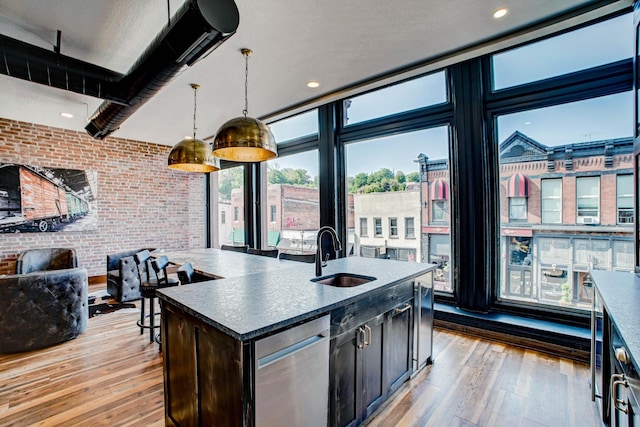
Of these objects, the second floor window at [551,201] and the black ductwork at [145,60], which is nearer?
the black ductwork at [145,60]

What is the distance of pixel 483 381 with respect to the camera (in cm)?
235

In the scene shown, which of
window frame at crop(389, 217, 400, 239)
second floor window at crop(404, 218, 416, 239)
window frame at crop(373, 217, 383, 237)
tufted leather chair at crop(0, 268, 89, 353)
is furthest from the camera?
window frame at crop(373, 217, 383, 237)

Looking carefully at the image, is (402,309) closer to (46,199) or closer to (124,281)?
(124,281)

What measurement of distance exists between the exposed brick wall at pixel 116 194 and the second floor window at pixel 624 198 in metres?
7.20

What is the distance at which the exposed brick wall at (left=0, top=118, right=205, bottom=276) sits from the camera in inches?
202

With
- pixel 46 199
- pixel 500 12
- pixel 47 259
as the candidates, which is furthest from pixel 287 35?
pixel 46 199

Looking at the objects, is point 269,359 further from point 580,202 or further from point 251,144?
point 580,202

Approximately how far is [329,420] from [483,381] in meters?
1.46

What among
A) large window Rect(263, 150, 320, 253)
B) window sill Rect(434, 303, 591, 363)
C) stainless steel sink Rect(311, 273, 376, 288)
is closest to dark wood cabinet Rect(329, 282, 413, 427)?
stainless steel sink Rect(311, 273, 376, 288)

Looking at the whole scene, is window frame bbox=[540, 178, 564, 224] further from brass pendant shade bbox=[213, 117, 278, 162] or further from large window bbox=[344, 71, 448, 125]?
brass pendant shade bbox=[213, 117, 278, 162]

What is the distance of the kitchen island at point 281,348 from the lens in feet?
4.16

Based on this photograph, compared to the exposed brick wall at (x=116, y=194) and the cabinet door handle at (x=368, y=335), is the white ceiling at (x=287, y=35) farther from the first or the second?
the cabinet door handle at (x=368, y=335)

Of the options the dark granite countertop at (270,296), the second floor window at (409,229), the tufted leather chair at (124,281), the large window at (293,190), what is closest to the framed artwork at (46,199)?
the tufted leather chair at (124,281)

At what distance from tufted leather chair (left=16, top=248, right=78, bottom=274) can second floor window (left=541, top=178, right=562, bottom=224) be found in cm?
603
